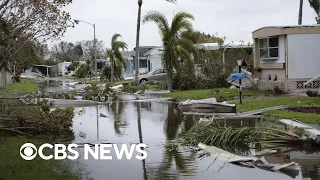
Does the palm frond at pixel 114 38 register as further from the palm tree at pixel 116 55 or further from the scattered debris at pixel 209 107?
the scattered debris at pixel 209 107

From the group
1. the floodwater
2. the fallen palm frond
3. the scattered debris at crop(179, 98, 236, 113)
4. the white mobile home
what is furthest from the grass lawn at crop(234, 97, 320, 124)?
the white mobile home

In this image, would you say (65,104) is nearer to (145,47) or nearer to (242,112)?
(242,112)

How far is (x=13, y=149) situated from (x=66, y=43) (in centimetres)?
10217

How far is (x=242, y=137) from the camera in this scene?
1095cm

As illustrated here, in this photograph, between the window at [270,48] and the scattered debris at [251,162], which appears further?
the window at [270,48]

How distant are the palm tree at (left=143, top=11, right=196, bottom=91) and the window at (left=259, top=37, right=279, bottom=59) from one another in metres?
5.12

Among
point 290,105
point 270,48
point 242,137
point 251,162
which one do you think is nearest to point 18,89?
point 270,48

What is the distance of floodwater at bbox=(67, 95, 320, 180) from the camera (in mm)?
8055

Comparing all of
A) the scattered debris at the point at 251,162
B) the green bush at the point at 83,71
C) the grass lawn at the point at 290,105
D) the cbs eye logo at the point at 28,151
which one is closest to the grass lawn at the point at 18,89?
the green bush at the point at 83,71

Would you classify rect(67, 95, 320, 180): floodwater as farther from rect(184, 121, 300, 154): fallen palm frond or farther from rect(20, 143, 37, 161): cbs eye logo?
rect(20, 143, 37, 161): cbs eye logo

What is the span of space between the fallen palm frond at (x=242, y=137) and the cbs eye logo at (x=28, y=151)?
368 centimetres

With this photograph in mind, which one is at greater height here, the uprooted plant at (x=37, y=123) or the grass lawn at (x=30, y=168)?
the uprooted plant at (x=37, y=123)

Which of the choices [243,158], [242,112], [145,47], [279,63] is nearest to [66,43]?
[145,47]

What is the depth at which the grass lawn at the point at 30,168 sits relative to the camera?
784cm
